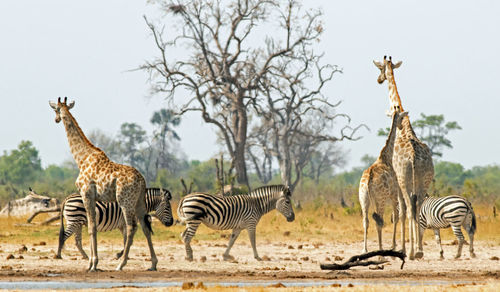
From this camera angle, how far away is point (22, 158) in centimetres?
7575

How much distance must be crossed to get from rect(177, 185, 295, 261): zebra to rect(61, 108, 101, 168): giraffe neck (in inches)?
100

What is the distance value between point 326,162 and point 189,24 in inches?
1803

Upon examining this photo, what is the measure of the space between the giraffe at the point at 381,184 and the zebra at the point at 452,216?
2.88 feet

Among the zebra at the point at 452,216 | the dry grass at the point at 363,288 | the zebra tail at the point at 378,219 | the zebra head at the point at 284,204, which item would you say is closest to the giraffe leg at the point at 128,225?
the dry grass at the point at 363,288

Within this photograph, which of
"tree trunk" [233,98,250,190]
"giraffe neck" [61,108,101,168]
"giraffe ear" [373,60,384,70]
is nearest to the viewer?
"giraffe neck" [61,108,101,168]

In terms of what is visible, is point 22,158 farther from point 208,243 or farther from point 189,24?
point 208,243

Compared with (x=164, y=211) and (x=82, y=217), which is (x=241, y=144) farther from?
(x=82, y=217)

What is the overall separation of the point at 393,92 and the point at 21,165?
63.4 metres

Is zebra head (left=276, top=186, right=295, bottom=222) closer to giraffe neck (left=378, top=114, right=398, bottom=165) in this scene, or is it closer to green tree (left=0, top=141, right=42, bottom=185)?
giraffe neck (left=378, top=114, right=398, bottom=165)

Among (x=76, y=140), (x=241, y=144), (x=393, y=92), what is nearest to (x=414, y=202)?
(x=393, y=92)

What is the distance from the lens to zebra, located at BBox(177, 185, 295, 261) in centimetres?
1550

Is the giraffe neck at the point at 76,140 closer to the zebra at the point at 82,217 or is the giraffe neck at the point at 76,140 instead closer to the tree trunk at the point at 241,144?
the zebra at the point at 82,217

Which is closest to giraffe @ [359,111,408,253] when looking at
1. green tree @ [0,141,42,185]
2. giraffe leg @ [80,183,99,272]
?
giraffe leg @ [80,183,99,272]

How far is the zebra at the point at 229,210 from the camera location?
1550 cm
